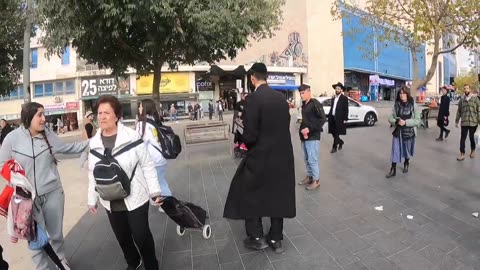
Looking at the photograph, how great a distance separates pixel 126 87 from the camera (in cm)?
3797

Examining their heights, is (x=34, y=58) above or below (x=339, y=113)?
above

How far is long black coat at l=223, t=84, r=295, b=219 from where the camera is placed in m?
3.52

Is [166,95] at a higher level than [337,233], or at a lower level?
higher

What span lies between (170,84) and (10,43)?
79.6 feet

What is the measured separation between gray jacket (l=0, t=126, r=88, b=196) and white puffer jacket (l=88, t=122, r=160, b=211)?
1.84 feet

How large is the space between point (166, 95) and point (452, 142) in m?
30.6

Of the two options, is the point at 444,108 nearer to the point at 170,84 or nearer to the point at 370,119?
the point at 370,119

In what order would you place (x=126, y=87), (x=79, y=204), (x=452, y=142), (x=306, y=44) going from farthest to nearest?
(x=306, y=44), (x=126, y=87), (x=452, y=142), (x=79, y=204)

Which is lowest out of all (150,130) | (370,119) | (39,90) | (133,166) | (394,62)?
(133,166)

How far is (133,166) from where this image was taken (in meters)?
3.00

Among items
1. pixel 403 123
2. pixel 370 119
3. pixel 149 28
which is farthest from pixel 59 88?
pixel 403 123

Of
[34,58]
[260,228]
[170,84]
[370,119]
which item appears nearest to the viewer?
[260,228]

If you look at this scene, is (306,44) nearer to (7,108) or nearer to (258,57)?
(258,57)

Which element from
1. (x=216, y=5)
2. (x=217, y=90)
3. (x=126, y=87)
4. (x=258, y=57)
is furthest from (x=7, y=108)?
(x=216, y=5)
